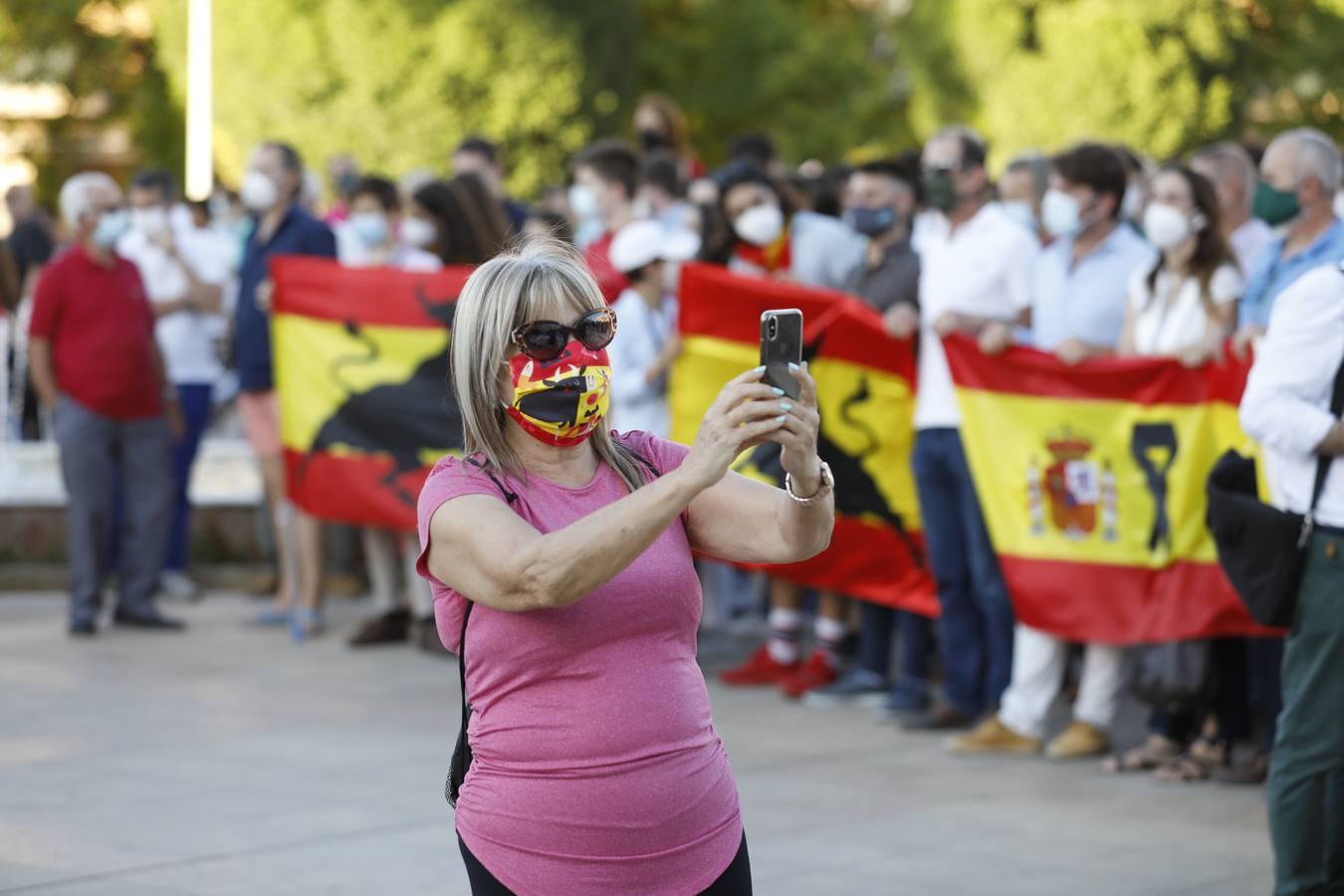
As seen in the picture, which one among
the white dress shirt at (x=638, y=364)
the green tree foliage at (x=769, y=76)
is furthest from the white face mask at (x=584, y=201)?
the green tree foliage at (x=769, y=76)

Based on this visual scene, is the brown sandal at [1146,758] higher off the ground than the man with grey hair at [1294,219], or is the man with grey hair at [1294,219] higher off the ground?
the man with grey hair at [1294,219]

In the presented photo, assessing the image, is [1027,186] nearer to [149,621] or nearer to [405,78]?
[149,621]

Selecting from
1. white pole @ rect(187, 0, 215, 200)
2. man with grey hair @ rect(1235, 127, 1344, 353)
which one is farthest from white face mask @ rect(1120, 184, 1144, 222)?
white pole @ rect(187, 0, 215, 200)

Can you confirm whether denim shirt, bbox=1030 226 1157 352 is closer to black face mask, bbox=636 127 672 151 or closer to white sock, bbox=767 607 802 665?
white sock, bbox=767 607 802 665

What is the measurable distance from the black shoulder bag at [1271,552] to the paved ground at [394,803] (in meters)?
1.05

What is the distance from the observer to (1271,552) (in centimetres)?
575

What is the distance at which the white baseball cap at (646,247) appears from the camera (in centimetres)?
971

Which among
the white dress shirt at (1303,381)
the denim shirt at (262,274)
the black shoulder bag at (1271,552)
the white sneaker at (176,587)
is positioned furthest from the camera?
the white sneaker at (176,587)

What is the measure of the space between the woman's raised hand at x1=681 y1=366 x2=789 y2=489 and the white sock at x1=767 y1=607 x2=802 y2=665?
6595mm

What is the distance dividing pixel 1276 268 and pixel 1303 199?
1.10ft

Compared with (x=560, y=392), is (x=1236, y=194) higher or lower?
higher

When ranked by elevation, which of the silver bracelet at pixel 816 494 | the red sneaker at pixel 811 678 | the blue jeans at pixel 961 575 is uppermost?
the silver bracelet at pixel 816 494

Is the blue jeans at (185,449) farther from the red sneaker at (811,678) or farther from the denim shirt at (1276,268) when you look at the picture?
the denim shirt at (1276,268)

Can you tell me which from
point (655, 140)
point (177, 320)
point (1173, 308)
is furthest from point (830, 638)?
point (655, 140)
